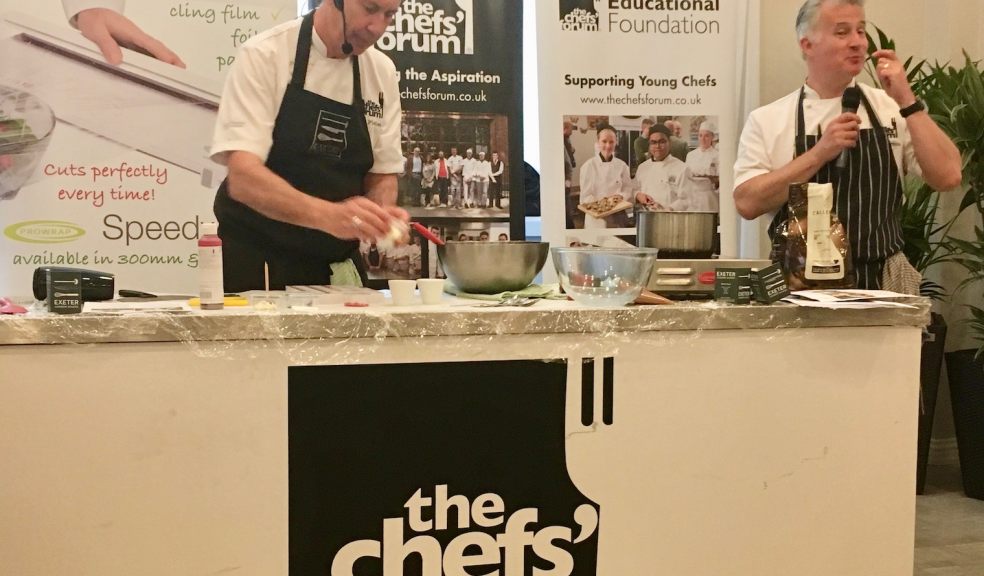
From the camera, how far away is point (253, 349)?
4.66ft

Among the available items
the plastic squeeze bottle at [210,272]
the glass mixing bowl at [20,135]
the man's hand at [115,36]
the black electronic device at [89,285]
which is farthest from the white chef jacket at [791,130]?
the glass mixing bowl at [20,135]

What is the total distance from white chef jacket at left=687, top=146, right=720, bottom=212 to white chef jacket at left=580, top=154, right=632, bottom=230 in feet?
0.90

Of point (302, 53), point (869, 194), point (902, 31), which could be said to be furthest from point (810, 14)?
point (302, 53)

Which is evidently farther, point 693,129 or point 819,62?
point 693,129

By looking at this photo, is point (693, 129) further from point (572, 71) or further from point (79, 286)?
point (79, 286)

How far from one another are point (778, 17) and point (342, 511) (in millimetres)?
2935

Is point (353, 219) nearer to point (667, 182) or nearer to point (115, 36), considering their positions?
point (115, 36)

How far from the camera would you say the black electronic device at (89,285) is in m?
1.48

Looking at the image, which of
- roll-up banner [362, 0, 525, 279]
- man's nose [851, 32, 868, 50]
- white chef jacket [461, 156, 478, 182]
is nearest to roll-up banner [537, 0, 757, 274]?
roll-up banner [362, 0, 525, 279]

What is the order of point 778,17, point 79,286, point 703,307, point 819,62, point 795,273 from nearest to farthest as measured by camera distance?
point 79,286, point 703,307, point 795,273, point 819,62, point 778,17

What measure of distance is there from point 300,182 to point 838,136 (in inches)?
63.4

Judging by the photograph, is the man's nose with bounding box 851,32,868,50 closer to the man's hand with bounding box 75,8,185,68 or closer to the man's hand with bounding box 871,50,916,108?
the man's hand with bounding box 871,50,916,108

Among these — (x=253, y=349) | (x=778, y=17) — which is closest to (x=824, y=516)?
(x=253, y=349)

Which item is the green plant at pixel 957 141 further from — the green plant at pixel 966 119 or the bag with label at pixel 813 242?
the bag with label at pixel 813 242
